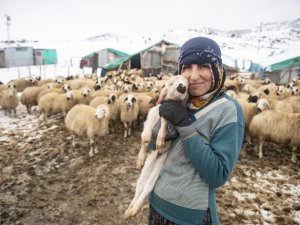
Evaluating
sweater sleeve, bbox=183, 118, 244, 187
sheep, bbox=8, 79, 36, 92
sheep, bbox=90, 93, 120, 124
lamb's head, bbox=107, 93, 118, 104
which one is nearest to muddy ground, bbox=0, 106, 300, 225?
sheep, bbox=90, 93, 120, 124

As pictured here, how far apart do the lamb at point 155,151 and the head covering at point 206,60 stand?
13 cm

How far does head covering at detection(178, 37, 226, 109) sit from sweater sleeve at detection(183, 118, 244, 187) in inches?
10.2

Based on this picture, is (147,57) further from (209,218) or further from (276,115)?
(209,218)

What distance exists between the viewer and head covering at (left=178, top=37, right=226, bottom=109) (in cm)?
171

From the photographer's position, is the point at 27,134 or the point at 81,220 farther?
the point at 27,134

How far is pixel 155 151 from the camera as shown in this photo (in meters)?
1.99

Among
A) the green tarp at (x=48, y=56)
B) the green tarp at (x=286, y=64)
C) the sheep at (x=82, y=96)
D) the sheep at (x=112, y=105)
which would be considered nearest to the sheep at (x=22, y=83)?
the sheep at (x=82, y=96)

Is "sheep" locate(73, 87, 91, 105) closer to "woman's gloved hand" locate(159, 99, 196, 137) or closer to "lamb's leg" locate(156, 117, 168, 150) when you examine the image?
"lamb's leg" locate(156, 117, 168, 150)

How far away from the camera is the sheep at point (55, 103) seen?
33.1 ft

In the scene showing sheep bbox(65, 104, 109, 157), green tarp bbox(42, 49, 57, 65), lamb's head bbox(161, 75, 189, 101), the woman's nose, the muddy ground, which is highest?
green tarp bbox(42, 49, 57, 65)

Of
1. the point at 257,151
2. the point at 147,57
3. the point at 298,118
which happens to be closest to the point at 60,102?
the point at 257,151

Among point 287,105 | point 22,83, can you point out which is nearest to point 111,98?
point 287,105

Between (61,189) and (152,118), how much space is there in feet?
13.5

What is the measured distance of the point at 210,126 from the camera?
5.42 feet
